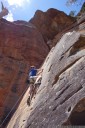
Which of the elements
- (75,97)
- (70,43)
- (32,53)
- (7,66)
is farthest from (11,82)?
(75,97)

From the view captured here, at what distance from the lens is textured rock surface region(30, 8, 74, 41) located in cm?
3359

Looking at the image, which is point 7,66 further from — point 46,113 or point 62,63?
point 46,113

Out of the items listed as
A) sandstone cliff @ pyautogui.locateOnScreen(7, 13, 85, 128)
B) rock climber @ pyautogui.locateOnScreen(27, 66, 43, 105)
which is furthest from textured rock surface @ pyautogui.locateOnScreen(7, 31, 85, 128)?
rock climber @ pyautogui.locateOnScreen(27, 66, 43, 105)

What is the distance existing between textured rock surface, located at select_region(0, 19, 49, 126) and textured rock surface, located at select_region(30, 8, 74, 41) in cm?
370

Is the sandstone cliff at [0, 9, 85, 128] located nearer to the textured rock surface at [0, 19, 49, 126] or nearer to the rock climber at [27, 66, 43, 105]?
the textured rock surface at [0, 19, 49, 126]

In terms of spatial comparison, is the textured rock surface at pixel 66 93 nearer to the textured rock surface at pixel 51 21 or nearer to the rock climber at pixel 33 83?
the rock climber at pixel 33 83

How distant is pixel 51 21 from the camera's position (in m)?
34.4

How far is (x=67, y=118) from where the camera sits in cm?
875

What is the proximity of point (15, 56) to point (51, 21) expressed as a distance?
10.5 meters

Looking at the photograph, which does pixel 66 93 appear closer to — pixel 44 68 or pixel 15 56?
pixel 44 68

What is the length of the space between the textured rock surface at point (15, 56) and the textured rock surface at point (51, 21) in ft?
12.1

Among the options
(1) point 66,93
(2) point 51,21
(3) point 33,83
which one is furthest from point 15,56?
(1) point 66,93

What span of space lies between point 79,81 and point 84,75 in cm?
30

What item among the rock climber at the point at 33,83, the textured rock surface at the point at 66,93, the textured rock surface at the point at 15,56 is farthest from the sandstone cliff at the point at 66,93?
the textured rock surface at the point at 15,56
